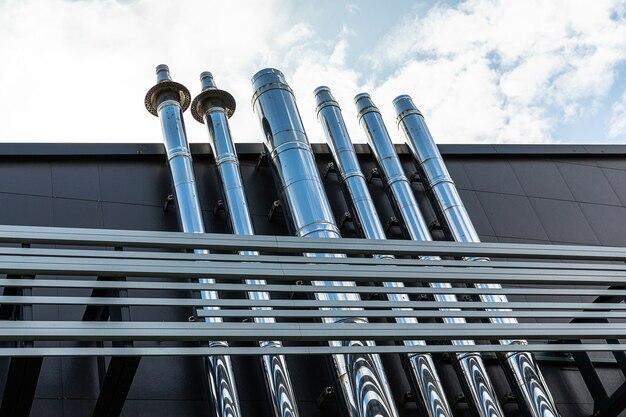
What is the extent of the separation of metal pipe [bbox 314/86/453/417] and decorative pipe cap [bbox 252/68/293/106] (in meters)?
0.87

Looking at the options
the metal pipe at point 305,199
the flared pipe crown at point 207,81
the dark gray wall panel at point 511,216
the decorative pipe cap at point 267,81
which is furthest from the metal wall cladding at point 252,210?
the flared pipe crown at point 207,81

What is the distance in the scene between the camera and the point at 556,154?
590 inches

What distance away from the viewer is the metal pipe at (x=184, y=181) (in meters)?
7.97

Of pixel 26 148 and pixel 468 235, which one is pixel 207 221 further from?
pixel 468 235

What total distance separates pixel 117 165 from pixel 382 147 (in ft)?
13.0

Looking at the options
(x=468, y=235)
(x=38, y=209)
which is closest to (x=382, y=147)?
(x=468, y=235)

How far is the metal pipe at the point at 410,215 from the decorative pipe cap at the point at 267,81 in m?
1.55

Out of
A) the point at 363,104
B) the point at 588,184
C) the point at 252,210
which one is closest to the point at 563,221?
the point at 588,184

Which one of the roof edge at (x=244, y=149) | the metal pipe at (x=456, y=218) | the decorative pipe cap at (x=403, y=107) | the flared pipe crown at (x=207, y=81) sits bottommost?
the metal pipe at (x=456, y=218)

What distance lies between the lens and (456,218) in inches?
442

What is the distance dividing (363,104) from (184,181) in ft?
12.5

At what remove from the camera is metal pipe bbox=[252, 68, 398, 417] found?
7.98 m

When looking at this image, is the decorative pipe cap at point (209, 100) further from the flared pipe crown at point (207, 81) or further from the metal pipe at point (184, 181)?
the metal pipe at point (184, 181)

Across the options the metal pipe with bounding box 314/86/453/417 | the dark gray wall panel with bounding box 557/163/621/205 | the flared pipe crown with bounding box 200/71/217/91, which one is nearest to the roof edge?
the dark gray wall panel with bounding box 557/163/621/205
